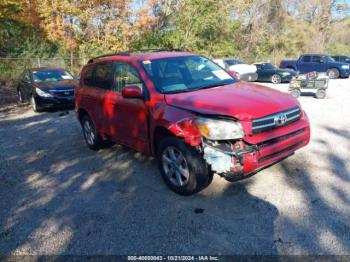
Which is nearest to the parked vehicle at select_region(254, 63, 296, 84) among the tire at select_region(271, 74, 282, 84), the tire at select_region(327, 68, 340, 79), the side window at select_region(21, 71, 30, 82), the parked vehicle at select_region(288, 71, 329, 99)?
the tire at select_region(271, 74, 282, 84)

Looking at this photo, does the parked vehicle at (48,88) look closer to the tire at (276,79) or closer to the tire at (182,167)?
the tire at (182,167)

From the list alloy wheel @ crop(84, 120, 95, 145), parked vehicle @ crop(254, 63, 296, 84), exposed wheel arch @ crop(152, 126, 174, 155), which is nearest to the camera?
exposed wheel arch @ crop(152, 126, 174, 155)

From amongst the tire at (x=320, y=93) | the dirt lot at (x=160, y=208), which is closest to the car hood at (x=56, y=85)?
the dirt lot at (x=160, y=208)

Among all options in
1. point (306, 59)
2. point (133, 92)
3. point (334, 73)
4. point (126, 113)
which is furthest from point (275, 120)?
point (334, 73)

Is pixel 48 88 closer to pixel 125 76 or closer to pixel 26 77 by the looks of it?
pixel 26 77

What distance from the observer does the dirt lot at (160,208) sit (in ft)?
11.2

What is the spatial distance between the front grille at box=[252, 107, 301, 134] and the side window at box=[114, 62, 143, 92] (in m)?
1.79

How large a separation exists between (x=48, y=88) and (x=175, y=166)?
8779mm

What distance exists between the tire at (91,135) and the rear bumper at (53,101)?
5188mm

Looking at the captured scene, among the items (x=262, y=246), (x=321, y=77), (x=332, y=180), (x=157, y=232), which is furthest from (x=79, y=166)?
(x=321, y=77)

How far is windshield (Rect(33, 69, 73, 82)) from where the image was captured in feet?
41.2

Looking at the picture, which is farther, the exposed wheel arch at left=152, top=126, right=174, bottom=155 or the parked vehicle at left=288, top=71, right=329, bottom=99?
the parked vehicle at left=288, top=71, right=329, bottom=99

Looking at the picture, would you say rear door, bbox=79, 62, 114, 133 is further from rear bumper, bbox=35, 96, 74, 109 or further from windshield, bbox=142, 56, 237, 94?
rear bumper, bbox=35, 96, 74, 109

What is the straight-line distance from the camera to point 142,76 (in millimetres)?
4824
